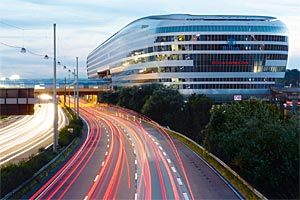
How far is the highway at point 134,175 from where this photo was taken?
85.1 feet

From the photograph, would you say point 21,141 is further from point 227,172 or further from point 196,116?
point 227,172

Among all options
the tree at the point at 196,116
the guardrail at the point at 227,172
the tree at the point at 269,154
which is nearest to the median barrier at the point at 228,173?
the guardrail at the point at 227,172

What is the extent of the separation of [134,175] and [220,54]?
89.9 m

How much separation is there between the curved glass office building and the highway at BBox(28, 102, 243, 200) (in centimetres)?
6906

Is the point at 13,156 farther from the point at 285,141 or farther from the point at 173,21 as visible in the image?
the point at 173,21

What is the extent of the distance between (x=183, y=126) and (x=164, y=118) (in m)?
6.56

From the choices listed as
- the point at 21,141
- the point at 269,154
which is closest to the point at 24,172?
the point at 269,154

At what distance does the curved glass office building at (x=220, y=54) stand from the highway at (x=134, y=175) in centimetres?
6906

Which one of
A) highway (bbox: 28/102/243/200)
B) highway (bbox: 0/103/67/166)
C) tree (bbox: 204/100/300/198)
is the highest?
tree (bbox: 204/100/300/198)

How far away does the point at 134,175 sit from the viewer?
1235 inches

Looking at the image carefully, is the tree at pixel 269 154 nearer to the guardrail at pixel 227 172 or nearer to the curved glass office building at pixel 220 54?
the guardrail at pixel 227 172

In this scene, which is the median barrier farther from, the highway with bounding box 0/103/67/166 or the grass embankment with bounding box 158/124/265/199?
the highway with bounding box 0/103/67/166

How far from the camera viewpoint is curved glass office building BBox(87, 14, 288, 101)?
118 meters

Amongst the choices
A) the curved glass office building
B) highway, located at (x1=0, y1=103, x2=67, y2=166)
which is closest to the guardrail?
highway, located at (x1=0, y1=103, x2=67, y2=166)
